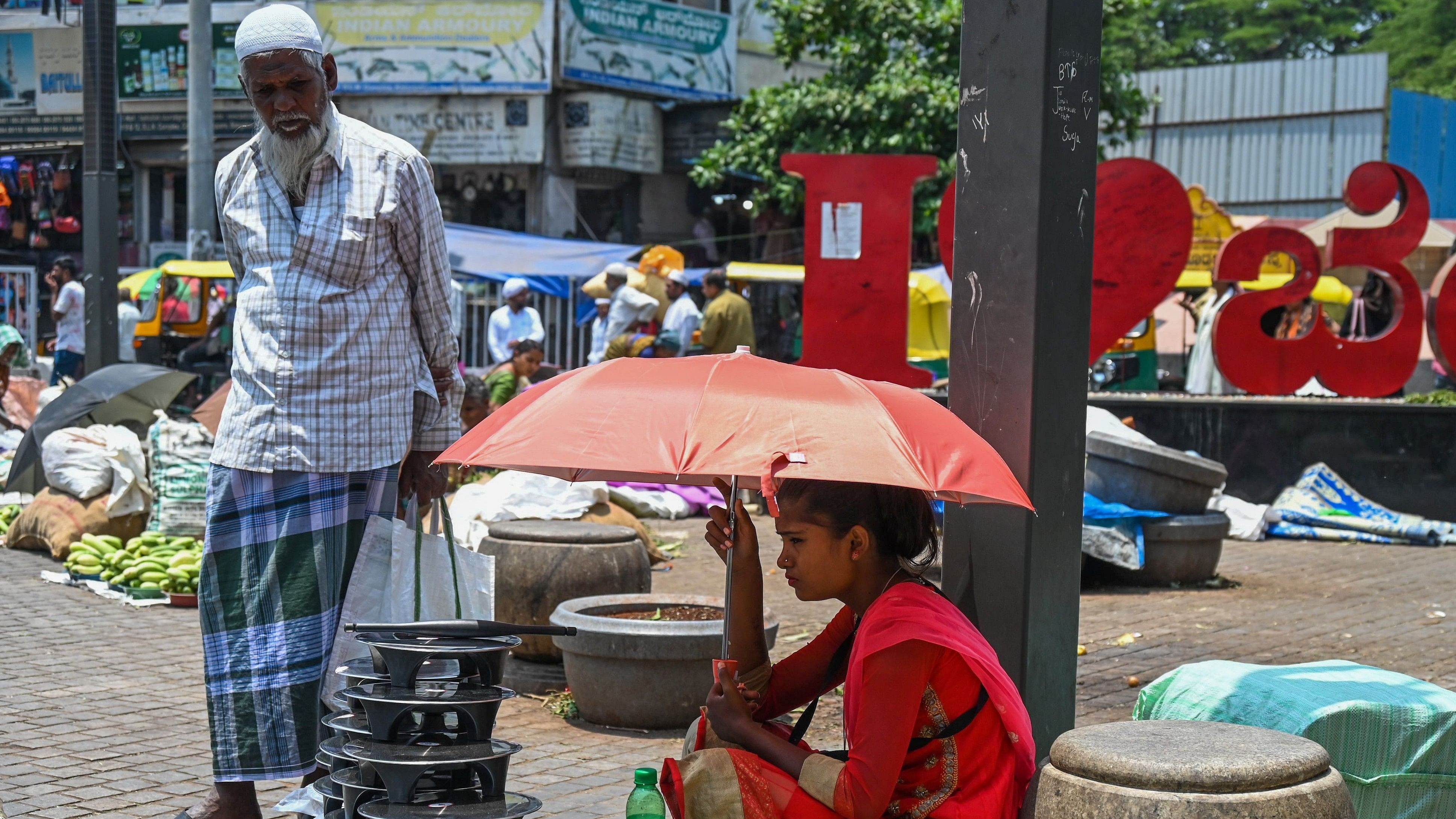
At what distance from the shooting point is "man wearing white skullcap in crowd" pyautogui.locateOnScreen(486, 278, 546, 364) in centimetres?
1359

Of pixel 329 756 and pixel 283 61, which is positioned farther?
pixel 283 61

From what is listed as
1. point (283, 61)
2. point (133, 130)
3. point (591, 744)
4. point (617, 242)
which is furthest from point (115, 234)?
point (133, 130)

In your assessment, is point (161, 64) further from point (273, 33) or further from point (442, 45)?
point (273, 33)

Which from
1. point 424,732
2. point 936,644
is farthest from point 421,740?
point 936,644

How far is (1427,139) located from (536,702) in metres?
26.8

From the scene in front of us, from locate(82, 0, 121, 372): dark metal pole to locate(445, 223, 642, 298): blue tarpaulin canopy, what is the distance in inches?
229

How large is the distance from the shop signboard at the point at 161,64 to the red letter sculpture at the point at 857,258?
52.5ft

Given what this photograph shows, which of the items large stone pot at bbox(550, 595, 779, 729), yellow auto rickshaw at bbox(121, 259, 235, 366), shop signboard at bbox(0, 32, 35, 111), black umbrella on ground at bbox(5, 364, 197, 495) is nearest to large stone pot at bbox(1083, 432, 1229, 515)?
large stone pot at bbox(550, 595, 779, 729)

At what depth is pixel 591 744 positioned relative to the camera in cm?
526

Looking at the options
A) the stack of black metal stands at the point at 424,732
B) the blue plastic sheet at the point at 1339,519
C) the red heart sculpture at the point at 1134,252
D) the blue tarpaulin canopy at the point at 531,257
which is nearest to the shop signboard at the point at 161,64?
the blue tarpaulin canopy at the point at 531,257

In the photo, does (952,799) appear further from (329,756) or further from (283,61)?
(283,61)

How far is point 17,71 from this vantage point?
25.3 metres

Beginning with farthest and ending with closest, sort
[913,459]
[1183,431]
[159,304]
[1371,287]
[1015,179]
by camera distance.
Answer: [159,304]
[1371,287]
[1183,431]
[1015,179]
[913,459]

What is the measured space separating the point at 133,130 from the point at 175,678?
20399mm
